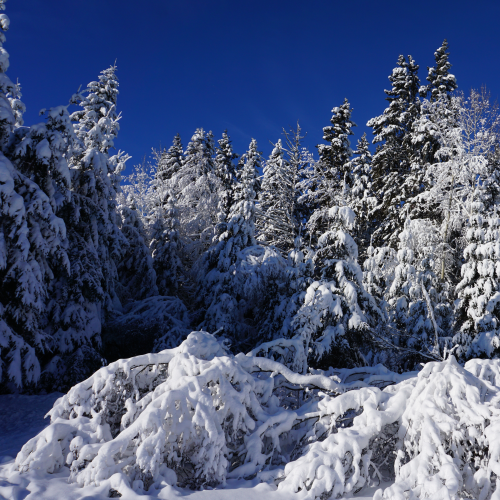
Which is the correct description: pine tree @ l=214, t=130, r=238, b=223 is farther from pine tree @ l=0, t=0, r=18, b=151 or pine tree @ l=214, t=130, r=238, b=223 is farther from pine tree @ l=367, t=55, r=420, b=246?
pine tree @ l=0, t=0, r=18, b=151

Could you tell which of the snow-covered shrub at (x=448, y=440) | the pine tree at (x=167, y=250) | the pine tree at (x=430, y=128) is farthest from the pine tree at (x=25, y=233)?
the pine tree at (x=430, y=128)

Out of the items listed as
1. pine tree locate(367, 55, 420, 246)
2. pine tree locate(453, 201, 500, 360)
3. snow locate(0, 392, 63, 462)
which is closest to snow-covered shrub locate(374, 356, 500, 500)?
snow locate(0, 392, 63, 462)

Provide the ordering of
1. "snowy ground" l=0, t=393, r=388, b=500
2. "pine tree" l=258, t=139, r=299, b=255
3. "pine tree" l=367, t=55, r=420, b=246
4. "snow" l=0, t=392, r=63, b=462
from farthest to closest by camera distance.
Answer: "pine tree" l=367, t=55, r=420, b=246
"pine tree" l=258, t=139, r=299, b=255
"snow" l=0, t=392, r=63, b=462
"snowy ground" l=0, t=393, r=388, b=500

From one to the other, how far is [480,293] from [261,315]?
6.93 metres

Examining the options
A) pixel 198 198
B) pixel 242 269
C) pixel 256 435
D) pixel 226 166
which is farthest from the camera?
pixel 226 166

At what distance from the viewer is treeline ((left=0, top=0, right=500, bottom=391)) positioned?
378 inches

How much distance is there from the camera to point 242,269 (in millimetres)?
13141

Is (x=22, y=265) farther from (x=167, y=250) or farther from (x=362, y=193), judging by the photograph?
(x=362, y=193)

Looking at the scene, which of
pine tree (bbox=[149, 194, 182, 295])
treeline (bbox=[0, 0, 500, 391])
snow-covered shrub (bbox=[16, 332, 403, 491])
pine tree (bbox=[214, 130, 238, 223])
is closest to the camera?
snow-covered shrub (bbox=[16, 332, 403, 491])

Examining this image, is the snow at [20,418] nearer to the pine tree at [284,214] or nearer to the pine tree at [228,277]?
the pine tree at [228,277]

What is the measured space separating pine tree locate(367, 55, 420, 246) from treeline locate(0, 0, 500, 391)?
25.3 inches

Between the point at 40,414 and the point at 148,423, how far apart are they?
19.0 ft

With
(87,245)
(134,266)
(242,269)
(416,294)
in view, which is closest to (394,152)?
(416,294)

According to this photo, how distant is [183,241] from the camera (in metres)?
21.7
